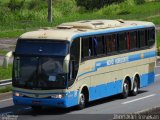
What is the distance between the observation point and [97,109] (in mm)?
22703

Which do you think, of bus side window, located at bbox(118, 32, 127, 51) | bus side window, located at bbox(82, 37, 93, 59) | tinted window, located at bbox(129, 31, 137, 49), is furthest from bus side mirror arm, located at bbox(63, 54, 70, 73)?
tinted window, located at bbox(129, 31, 137, 49)

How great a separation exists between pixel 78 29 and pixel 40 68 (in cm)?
266

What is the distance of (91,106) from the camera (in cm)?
2375

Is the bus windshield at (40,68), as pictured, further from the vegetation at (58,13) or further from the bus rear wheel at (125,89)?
the vegetation at (58,13)

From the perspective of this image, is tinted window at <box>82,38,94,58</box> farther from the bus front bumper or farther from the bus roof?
the bus front bumper

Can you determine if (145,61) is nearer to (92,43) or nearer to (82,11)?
(92,43)

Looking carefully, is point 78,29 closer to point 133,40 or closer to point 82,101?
point 82,101

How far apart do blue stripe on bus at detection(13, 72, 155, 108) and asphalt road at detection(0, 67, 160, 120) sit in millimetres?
373

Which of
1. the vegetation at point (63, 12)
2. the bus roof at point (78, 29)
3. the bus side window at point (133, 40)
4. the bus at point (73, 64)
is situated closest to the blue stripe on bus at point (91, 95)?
the bus at point (73, 64)

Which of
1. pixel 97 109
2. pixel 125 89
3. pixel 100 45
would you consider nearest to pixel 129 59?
pixel 125 89

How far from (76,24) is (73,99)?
3.48 meters

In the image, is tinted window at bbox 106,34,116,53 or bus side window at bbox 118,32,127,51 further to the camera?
bus side window at bbox 118,32,127,51

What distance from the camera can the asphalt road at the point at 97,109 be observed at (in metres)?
21.0

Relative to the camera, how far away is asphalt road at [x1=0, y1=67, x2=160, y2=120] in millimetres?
20984
